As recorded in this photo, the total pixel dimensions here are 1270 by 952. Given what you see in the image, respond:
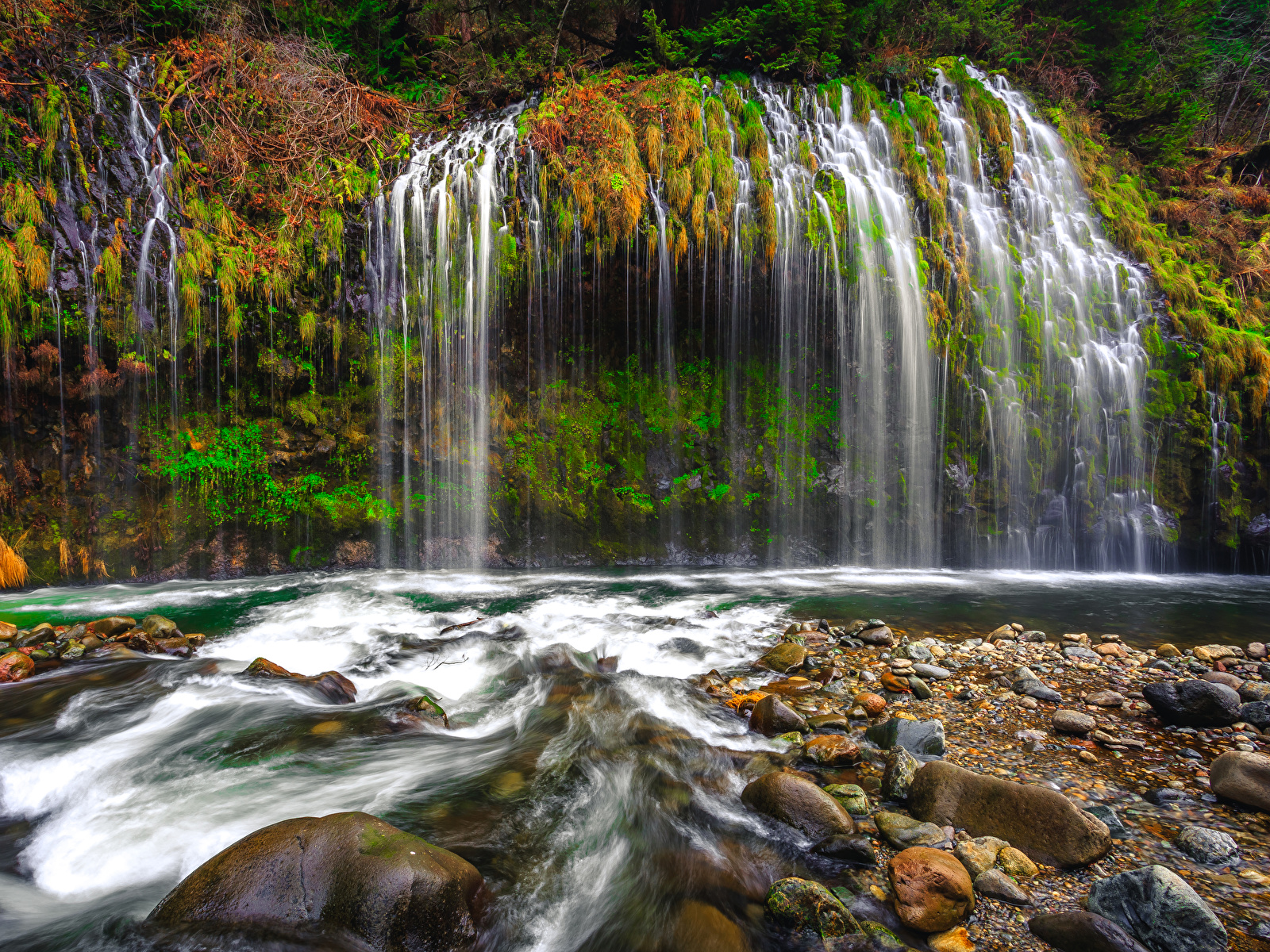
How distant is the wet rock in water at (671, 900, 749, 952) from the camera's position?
1894mm

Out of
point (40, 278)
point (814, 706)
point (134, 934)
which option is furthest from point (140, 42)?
point (814, 706)

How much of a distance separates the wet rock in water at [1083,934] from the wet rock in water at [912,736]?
1.17 metres

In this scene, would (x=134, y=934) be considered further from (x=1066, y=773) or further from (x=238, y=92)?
(x=238, y=92)

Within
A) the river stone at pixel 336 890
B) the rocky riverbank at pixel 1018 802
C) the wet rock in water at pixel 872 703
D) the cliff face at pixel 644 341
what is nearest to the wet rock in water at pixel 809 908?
the rocky riverbank at pixel 1018 802

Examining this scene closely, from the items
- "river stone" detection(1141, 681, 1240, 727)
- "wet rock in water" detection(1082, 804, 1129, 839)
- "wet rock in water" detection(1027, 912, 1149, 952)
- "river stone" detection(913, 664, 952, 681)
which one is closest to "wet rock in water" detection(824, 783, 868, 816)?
"wet rock in water" detection(1027, 912, 1149, 952)

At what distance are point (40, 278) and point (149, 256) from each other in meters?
1.14

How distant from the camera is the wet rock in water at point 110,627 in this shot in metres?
5.01

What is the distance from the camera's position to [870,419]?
912 centimetres

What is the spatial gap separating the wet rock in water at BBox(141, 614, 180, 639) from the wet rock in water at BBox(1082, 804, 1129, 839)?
6.99 metres

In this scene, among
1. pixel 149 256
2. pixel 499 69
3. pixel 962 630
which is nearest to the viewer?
pixel 962 630

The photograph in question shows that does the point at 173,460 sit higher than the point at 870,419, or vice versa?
the point at 870,419

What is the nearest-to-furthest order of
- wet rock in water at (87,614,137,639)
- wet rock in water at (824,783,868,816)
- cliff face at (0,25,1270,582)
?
wet rock in water at (824,783,868,816)
wet rock in water at (87,614,137,639)
cliff face at (0,25,1270,582)

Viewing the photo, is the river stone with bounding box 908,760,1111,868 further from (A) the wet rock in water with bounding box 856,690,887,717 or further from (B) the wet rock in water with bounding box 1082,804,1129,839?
(A) the wet rock in water with bounding box 856,690,887,717

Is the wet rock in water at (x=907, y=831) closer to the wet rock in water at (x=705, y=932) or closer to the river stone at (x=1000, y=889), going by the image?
the river stone at (x=1000, y=889)
